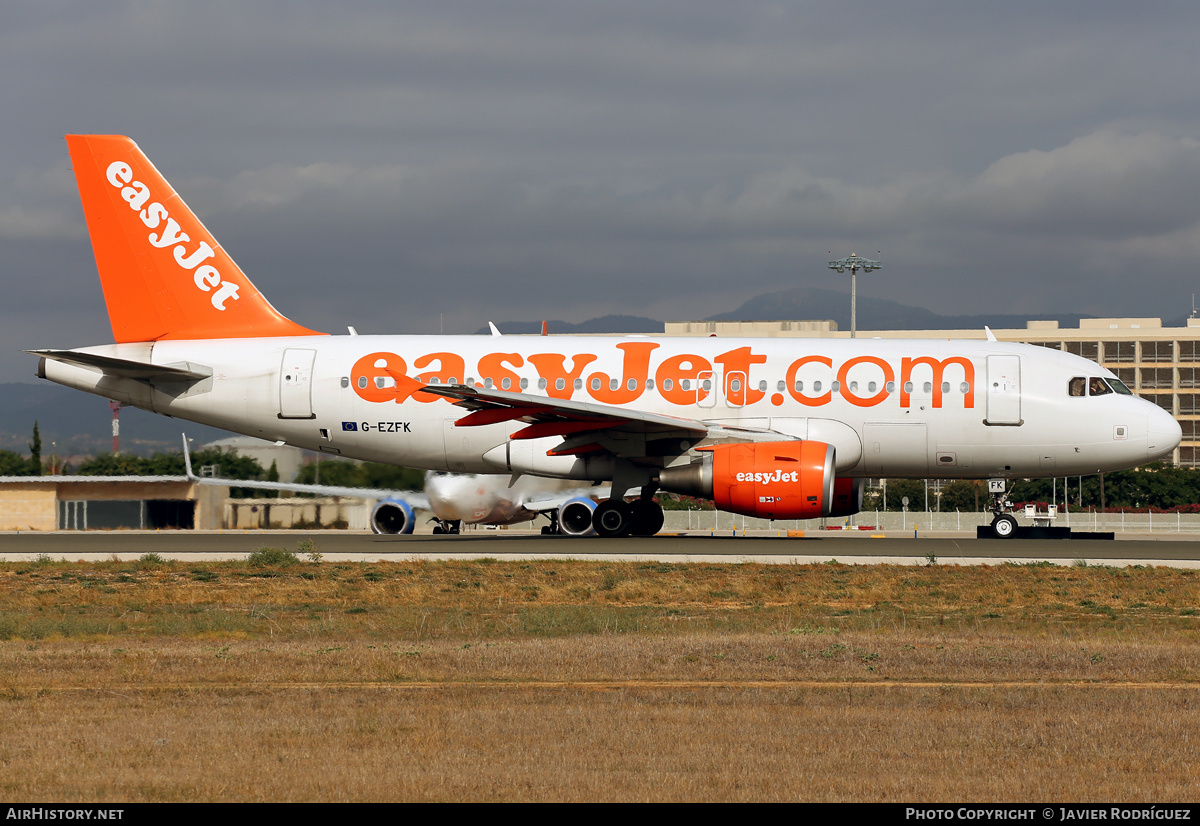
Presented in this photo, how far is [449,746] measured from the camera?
753 centimetres

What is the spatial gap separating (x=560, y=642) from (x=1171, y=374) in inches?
4574

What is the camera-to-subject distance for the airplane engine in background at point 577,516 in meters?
28.3

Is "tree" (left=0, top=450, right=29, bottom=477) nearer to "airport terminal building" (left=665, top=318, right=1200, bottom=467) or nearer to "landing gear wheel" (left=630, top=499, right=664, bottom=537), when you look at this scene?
"landing gear wheel" (left=630, top=499, right=664, bottom=537)

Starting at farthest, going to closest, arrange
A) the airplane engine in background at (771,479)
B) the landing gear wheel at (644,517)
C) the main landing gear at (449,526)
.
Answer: the main landing gear at (449,526), the landing gear wheel at (644,517), the airplane engine in background at (771,479)

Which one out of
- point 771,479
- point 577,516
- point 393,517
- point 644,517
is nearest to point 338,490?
point 393,517

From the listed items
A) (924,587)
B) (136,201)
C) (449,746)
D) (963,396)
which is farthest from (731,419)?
(449,746)

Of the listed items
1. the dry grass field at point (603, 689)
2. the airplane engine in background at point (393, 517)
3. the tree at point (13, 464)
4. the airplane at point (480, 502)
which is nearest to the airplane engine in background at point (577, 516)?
the airplane at point (480, 502)

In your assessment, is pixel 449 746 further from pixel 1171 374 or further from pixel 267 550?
pixel 1171 374

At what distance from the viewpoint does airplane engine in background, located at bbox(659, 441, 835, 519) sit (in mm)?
22953

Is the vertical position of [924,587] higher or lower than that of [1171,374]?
lower

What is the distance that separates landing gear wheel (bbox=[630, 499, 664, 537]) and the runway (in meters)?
0.43

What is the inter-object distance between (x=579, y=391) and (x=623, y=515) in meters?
2.71

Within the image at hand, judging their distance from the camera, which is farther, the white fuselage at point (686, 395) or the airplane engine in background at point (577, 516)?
the airplane engine in background at point (577, 516)

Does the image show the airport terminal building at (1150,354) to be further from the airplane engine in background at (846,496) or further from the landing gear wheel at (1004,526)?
the airplane engine in background at (846,496)
